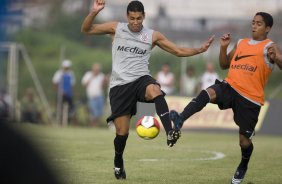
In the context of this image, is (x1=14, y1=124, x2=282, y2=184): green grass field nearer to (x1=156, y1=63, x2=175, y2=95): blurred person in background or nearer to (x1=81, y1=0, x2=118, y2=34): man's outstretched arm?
(x1=81, y1=0, x2=118, y2=34): man's outstretched arm

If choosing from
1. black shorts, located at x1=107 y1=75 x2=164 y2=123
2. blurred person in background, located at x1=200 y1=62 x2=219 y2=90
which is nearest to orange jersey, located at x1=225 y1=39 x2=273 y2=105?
black shorts, located at x1=107 y1=75 x2=164 y2=123

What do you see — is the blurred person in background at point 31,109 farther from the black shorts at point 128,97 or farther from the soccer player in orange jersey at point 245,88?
the soccer player in orange jersey at point 245,88

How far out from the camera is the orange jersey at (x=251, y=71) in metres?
8.41

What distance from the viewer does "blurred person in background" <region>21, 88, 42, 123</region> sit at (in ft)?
80.4

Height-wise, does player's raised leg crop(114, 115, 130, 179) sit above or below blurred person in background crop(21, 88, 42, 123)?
above

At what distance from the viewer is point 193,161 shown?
11.5m

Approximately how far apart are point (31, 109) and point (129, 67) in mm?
16422

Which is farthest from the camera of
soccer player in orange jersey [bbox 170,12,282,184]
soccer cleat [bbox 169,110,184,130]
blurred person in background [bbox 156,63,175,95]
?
blurred person in background [bbox 156,63,175,95]

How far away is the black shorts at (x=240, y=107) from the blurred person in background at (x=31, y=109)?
→ 1660 cm

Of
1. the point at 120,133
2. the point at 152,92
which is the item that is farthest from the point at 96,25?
the point at 120,133

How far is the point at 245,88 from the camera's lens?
840 centimetres

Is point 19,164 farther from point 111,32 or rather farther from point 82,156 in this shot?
point 82,156

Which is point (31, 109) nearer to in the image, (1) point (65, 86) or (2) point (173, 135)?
(1) point (65, 86)

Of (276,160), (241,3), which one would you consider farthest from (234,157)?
(241,3)
